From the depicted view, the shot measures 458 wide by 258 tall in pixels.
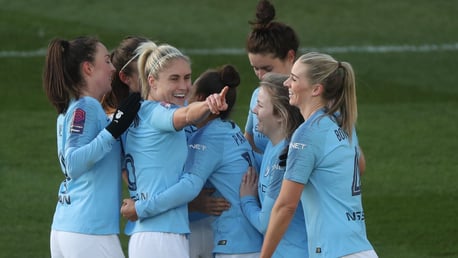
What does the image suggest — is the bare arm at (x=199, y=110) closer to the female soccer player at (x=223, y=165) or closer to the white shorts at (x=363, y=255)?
the female soccer player at (x=223, y=165)

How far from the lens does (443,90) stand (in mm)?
13992

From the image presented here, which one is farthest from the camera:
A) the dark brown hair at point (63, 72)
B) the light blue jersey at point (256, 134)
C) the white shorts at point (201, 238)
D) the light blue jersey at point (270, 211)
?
the light blue jersey at point (256, 134)

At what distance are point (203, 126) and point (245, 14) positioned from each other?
1151cm

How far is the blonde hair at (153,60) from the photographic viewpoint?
565cm

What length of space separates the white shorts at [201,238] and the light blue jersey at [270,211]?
513mm

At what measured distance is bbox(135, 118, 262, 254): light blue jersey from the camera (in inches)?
224

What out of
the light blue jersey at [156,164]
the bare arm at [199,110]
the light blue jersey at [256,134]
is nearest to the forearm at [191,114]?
the bare arm at [199,110]

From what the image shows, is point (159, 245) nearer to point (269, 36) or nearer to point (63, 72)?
point (63, 72)

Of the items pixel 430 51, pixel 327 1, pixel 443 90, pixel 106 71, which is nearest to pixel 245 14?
pixel 327 1

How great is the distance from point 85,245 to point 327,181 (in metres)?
1.43

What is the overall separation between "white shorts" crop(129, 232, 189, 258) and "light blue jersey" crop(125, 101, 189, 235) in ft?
0.10

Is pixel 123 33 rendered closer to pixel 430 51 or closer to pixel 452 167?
pixel 430 51

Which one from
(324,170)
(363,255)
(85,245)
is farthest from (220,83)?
(363,255)

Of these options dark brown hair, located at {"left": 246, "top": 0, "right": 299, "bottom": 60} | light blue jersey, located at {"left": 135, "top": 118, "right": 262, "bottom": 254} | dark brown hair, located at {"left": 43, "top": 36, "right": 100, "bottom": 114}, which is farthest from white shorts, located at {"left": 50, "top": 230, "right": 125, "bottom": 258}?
dark brown hair, located at {"left": 246, "top": 0, "right": 299, "bottom": 60}
